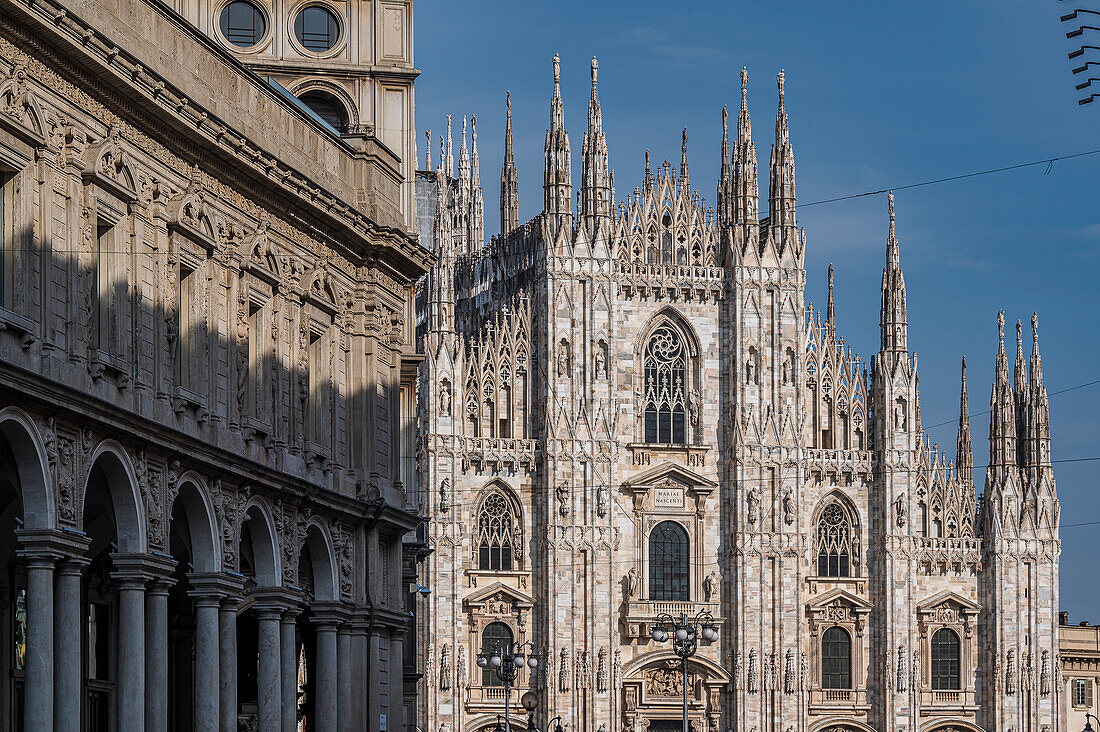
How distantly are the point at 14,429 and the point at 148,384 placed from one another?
4.75m

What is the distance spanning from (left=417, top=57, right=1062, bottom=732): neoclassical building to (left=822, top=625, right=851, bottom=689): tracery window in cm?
11

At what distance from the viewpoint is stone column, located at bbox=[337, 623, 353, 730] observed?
40.7 m

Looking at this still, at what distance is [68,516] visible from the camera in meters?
28.2

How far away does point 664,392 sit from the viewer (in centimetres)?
7969

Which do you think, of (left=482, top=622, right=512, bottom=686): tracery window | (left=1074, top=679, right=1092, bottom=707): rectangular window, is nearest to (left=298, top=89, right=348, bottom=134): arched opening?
(left=482, top=622, right=512, bottom=686): tracery window

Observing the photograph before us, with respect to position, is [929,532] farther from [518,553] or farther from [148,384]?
[148,384]

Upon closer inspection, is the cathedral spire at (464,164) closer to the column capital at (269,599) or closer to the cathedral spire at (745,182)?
the cathedral spire at (745,182)

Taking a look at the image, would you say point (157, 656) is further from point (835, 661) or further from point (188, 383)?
point (835, 661)

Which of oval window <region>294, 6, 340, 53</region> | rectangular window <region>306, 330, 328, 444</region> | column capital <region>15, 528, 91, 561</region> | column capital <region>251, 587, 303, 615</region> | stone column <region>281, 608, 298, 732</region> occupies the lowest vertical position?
stone column <region>281, 608, 298, 732</region>

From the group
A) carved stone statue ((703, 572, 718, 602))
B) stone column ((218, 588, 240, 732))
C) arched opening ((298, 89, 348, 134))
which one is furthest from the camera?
carved stone statue ((703, 572, 718, 602))

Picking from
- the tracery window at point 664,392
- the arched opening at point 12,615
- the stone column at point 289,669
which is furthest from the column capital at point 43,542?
the tracery window at point 664,392

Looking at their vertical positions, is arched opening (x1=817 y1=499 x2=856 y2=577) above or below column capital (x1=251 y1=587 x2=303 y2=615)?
above

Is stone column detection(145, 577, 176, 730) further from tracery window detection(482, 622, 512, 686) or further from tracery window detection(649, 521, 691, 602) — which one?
tracery window detection(649, 521, 691, 602)

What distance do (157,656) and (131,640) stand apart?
1151 millimetres
